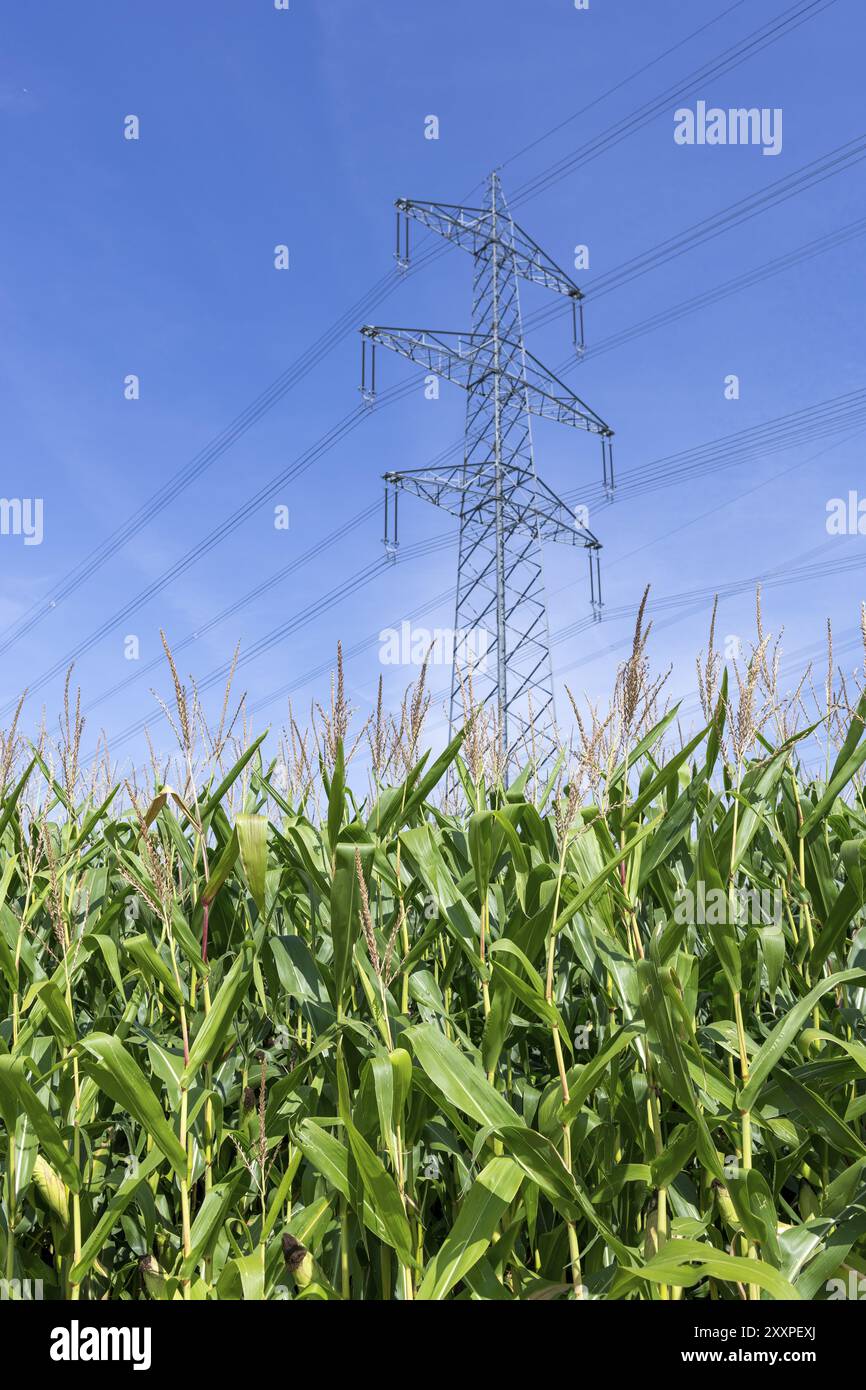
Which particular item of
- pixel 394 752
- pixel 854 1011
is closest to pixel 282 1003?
pixel 394 752

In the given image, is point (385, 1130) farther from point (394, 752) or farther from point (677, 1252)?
point (394, 752)

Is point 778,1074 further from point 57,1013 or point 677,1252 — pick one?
point 57,1013

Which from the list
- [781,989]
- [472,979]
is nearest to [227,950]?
[472,979]

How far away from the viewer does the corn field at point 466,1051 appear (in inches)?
82.5

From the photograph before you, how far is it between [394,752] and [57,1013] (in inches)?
44.6

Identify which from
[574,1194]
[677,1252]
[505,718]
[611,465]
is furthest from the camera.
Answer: [611,465]

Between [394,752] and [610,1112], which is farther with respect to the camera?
[394,752]

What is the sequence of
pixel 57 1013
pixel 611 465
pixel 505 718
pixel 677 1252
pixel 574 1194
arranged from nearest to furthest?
1. pixel 677 1252
2. pixel 574 1194
3. pixel 57 1013
4. pixel 505 718
5. pixel 611 465

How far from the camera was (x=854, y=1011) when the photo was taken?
2.49 meters

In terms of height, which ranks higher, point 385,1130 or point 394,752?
point 394,752

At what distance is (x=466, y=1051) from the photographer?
2.40m

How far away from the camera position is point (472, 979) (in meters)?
2.83

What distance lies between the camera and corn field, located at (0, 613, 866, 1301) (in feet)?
6.88
